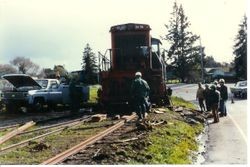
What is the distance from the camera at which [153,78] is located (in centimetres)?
1966

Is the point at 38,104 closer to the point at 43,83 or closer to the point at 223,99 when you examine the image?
the point at 43,83

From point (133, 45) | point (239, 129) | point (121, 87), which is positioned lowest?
point (239, 129)

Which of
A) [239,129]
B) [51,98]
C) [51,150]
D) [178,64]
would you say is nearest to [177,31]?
[178,64]

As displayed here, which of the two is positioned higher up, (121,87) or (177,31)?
(177,31)

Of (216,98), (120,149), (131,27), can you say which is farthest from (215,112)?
(120,149)

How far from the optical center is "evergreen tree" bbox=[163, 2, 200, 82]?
67562 millimetres

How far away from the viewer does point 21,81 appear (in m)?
21.9

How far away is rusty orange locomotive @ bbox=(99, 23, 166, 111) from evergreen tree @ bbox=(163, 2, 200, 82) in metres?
45.3

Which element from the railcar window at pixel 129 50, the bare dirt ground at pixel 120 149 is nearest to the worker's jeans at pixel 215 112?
the railcar window at pixel 129 50

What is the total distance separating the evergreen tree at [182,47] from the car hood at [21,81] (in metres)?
44.9

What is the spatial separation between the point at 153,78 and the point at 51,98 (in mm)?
5350

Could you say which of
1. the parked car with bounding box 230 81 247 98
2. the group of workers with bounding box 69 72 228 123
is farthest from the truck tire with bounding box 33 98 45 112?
the parked car with bounding box 230 81 247 98

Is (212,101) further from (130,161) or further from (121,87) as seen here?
(130,161)

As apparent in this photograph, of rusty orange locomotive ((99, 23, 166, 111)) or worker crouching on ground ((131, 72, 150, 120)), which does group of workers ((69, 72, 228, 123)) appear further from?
rusty orange locomotive ((99, 23, 166, 111))
